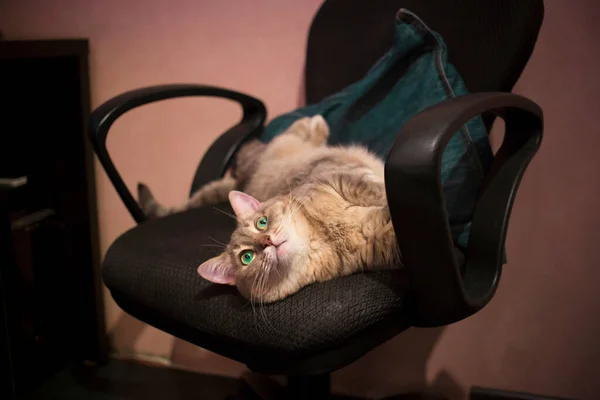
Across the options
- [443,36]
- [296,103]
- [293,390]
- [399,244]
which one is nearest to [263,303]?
[399,244]

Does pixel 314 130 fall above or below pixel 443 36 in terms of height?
below

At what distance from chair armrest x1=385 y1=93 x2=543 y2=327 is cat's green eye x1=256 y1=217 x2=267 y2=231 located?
0.32m

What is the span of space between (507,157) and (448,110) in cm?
33

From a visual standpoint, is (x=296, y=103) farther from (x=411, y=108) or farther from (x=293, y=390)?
(x=293, y=390)

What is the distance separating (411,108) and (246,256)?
1.73ft

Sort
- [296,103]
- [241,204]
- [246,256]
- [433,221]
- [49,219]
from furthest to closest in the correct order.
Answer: [49,219] → [296,103] → [241,204] → [246,256] → [433,221]

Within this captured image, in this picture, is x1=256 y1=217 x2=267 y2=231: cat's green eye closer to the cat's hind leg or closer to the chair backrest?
the cat's hind leg

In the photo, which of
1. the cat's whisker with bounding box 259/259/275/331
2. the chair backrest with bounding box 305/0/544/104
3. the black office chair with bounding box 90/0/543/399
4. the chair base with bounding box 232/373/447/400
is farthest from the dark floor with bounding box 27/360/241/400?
the chair backrest with bounding box 305/0/544/104

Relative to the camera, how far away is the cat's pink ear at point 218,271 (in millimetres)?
818

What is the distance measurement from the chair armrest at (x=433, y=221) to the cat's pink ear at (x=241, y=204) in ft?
1.32

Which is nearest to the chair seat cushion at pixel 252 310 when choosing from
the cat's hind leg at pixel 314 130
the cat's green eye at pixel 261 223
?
the cat's green eye at pixel 261 223

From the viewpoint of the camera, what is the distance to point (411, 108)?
1086mm

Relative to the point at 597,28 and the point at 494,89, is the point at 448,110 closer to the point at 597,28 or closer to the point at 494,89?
the point at 494,89

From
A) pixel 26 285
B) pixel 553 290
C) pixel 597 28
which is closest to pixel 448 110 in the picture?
pixel 597 28
